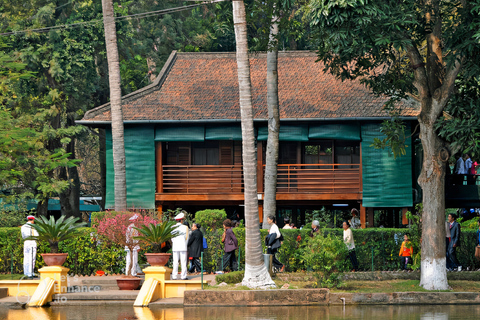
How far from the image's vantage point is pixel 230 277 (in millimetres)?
15086

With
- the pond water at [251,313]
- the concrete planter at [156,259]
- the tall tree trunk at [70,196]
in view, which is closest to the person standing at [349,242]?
the pond water at [251,313]

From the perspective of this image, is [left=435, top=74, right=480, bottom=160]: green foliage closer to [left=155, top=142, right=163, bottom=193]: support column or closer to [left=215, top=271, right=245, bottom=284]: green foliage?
[left=215, top=271, right=245, bottom=284]: green foliage

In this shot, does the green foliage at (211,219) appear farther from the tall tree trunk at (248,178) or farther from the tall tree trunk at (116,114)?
the tall tree trunk at (248,178)

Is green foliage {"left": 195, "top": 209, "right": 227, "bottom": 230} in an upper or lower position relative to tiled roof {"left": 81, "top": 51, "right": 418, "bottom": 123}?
lower

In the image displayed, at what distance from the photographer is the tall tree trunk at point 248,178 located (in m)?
14.3

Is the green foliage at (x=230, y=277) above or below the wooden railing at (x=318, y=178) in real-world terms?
below

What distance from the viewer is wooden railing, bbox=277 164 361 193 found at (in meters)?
24.5

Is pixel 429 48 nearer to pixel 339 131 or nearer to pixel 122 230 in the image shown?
pixel 339 131

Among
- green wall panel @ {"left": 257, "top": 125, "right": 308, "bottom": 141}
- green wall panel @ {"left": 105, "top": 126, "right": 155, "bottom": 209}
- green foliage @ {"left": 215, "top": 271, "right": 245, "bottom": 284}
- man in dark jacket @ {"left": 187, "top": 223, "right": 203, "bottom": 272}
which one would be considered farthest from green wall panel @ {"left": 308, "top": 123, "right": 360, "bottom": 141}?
green foliage @ {"left": 215, "top": 271, "right": 245, "bottom": 284}

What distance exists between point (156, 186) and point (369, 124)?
8.68 meters

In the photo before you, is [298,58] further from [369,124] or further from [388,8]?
[388,8]

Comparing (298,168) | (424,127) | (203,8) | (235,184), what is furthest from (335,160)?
(203,8)

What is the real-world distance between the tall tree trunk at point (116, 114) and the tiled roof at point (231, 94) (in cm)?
356

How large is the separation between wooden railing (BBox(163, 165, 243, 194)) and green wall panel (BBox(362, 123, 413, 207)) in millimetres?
5014
